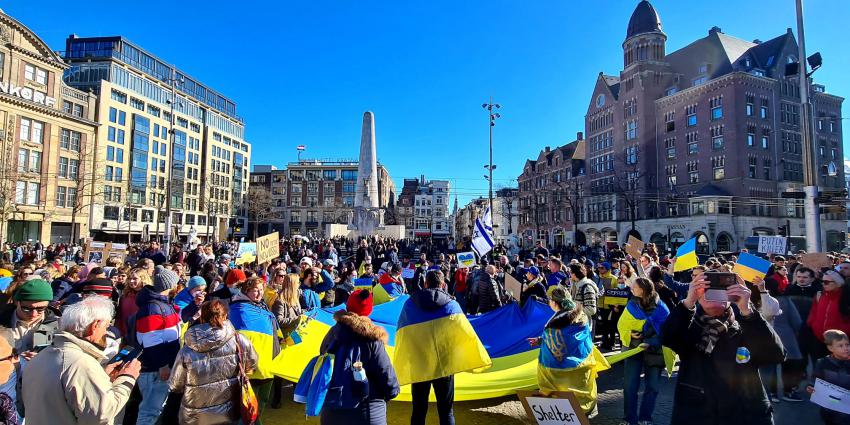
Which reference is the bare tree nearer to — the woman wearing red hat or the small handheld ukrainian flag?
the small handheld ukrainian flag

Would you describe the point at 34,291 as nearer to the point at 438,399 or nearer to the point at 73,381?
the point at 73,381

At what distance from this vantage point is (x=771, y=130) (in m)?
53.9

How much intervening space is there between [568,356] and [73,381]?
14.8 ft

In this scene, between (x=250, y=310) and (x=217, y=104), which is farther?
(x=217, y=104)

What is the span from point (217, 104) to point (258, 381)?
9684 centimetres

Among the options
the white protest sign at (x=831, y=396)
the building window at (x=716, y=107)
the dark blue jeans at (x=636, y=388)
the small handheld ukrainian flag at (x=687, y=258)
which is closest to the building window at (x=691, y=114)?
the building window at (x=716, y=107)

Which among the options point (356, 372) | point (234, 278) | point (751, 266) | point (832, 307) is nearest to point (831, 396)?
point (832, 307)

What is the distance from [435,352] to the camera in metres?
5.15

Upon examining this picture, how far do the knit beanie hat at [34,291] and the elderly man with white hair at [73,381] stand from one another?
1.94 meters

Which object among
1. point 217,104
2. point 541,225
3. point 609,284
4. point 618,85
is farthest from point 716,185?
point 217,104

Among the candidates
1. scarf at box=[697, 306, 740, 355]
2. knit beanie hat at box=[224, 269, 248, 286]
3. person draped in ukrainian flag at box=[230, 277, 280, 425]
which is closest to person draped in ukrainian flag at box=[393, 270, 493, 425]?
person draped in ukrainian flag at box=[230, 277, 280, 425]

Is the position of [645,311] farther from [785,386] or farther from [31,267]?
[31,267]

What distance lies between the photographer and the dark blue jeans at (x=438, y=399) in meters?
5.10

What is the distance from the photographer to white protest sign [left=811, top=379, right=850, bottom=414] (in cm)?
395
